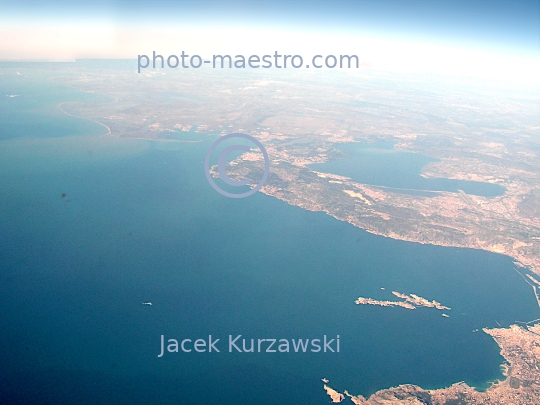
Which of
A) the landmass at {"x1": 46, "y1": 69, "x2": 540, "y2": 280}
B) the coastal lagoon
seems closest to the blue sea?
the landmass at {"x1": 46, "y1": 69, "x2": 540, "y2": 280}

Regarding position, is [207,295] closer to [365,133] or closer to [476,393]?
[476,393]

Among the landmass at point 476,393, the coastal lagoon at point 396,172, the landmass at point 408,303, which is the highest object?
the coastal lagoon at point 396,172

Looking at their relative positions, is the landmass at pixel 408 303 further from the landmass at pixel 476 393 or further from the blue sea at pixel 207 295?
the landmass at pixel 476 393

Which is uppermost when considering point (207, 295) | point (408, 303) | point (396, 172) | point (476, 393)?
point (396, 172)

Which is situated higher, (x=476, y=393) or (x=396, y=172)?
(x=396, y=172)

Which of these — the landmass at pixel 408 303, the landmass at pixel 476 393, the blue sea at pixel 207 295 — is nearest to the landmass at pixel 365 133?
the blue sea at pixel 207 295

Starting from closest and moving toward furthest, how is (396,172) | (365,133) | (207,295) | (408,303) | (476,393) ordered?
(476,393)
(207,295)
(408,303)
(396,172)
(365,133)

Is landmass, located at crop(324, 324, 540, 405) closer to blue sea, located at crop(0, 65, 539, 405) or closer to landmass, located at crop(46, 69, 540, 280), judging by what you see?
blue sea, located at crop(0, 65, 539, 405)

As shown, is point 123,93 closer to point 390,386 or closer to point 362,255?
point 362,255

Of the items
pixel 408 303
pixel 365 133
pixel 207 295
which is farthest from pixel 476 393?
pixel 365 133
